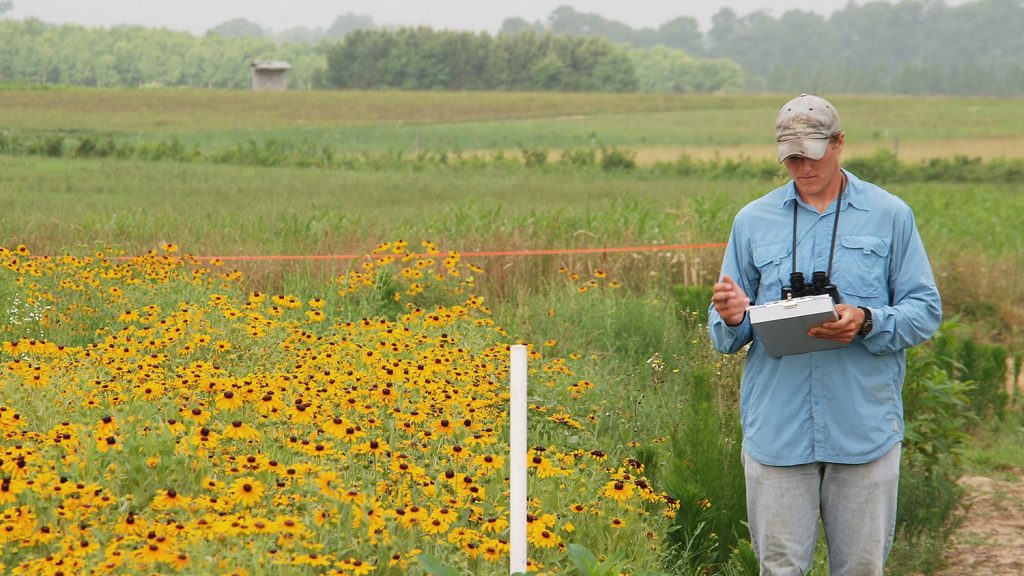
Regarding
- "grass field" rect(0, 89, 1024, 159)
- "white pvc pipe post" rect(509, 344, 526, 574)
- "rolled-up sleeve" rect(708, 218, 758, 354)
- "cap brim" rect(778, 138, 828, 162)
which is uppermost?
"cap brim" rect(778, 138, 828, 162)

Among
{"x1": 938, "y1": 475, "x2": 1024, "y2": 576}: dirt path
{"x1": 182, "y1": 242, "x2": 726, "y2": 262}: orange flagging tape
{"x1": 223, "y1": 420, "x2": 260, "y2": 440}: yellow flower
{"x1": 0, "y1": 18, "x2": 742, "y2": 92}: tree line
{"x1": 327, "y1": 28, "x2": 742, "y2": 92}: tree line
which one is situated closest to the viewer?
{"x1": 223, "y1": 420, "x2": 260, "y2": 440}: yellow flower

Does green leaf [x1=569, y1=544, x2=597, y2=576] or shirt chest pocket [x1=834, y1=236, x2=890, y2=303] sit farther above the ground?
shirt chest pocket [x1=834, y1=236, x2=890, y2=303]

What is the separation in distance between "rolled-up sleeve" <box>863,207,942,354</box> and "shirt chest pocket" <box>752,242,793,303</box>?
30 cm

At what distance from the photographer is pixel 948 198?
2033 centimetres

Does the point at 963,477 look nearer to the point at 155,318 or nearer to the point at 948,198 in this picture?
the point at 155,318

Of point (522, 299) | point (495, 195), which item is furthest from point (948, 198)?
point (522, 299)

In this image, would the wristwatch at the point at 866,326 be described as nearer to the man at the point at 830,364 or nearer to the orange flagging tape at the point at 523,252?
the man at the point at 830,364

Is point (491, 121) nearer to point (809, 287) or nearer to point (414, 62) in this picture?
point (414, 62)

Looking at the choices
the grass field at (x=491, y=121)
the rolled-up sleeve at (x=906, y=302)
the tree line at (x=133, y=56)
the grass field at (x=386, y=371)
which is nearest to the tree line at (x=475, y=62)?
the tree line at (x=133, y=56)

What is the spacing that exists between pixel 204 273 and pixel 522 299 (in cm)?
239

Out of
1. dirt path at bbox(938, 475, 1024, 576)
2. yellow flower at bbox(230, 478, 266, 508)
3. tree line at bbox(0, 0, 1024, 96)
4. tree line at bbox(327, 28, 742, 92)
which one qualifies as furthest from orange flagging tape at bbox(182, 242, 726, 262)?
tree line at bbox(327, 28, 742, 92)

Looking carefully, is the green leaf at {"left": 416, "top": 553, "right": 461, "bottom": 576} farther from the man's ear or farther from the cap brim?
the man's ear

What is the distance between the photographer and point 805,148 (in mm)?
3670

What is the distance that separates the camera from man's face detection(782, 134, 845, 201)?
374cm
